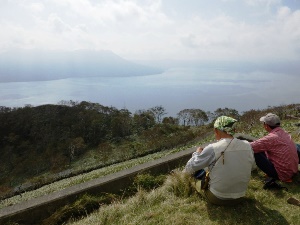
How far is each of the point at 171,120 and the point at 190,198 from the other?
50.4m

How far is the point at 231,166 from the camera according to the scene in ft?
15.0

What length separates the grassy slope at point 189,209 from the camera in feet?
15.2

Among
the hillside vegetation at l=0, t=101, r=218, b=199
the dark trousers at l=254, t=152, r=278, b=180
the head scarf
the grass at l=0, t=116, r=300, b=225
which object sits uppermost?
the head scarf

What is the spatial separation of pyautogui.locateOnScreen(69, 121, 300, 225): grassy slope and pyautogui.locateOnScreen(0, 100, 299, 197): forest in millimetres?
30046

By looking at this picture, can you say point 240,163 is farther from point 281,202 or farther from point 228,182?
point 281,202

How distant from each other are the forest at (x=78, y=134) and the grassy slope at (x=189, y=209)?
30046mm

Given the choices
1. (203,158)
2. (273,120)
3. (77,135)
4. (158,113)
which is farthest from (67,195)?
(158,113)

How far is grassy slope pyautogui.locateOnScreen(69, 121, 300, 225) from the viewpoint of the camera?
4629 mm

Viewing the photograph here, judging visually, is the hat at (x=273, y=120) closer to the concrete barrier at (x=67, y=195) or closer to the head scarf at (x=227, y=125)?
the head scarf at (x=227, y=125)

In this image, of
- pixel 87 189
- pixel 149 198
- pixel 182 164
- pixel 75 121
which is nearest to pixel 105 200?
pixel 87 189

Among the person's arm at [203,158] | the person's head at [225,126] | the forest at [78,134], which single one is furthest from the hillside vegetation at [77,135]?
the person's head at [225,126]

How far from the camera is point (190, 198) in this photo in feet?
17.6

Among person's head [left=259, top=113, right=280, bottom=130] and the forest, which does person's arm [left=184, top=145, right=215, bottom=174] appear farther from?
the forest

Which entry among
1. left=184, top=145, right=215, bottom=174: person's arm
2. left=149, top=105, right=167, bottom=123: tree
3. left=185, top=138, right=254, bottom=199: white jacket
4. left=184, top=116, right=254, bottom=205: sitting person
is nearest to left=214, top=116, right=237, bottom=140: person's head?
left=184, top=116, right=254, bottom=205: sitting person
